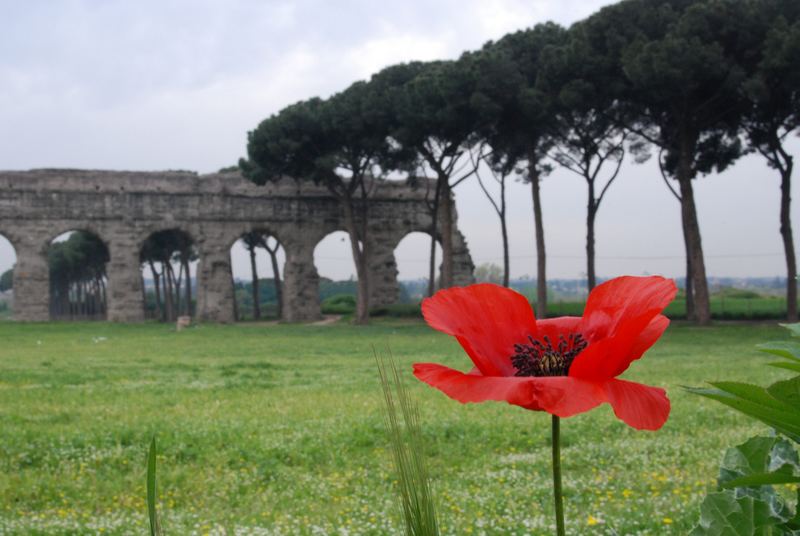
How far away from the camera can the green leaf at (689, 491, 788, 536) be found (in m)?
0.86

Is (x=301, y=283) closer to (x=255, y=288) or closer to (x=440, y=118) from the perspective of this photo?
(x=255, y=288)

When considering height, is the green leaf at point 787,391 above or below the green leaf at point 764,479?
above

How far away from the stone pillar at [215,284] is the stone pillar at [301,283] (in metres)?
2.60

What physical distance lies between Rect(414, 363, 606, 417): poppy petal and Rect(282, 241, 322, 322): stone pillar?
36.2 metres

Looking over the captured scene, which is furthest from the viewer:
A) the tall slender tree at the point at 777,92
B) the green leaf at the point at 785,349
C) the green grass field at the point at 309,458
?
the tall slender tree at the point at 777,92

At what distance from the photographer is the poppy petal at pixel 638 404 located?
2.79 ft

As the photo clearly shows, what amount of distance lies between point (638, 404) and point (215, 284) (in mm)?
36362

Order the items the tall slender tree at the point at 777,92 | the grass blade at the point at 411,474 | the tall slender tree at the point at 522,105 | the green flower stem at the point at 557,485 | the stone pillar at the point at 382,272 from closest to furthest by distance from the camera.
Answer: the grass blade at the point at 411,474 < the green flower stem at the point at 557,485 < the tall slender tree at the point at 777,92 < the tall slender tree at the point at 522,105 < the stone pillar at the point at 382,272

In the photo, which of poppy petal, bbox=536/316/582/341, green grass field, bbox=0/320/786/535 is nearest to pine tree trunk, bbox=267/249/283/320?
green grass field, bbox=0/320/786/535

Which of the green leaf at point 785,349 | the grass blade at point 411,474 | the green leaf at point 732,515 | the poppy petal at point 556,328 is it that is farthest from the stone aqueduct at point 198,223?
the grass blade at point 411,474

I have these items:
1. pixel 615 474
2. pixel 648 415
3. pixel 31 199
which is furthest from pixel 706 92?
pixel 31 199

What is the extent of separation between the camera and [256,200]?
121 feet

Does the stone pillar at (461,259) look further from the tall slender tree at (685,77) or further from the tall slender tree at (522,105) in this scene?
the tall slender tree at (685,77)

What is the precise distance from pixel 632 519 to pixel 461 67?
24.5 meters
